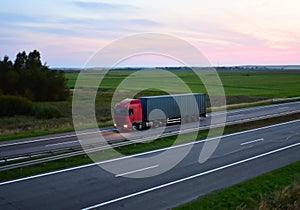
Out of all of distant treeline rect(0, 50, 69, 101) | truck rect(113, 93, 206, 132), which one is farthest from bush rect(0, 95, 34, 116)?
truck rect(113, 93, 206, 132)

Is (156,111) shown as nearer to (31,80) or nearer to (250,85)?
(31,80)

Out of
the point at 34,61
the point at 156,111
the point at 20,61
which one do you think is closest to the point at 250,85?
the point at 34,61

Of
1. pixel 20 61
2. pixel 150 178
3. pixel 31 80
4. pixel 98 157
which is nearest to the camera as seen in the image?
pixel 150 178

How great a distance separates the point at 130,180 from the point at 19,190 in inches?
189

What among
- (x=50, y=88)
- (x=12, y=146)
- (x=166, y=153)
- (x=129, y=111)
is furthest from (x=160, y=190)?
(x=50, y=88)

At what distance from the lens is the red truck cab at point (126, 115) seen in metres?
31.7

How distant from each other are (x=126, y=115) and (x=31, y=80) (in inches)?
1503

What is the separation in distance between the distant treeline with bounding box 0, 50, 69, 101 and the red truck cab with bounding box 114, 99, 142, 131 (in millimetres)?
34248

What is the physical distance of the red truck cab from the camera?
31719mm

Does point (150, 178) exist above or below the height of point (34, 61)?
below

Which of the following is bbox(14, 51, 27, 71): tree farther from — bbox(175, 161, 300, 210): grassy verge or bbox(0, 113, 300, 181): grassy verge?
bbox(175, 161, 300, 210): grassy verge

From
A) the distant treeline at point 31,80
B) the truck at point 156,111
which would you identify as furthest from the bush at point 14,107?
the truck at point 156,111

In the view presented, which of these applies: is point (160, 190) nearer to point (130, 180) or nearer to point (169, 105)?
point (130, 180)

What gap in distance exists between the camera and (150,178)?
17.7 m
